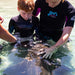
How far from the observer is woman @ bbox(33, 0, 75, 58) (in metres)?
3.42

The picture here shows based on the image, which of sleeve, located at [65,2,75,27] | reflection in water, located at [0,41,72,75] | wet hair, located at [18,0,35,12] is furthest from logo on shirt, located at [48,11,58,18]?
reflection in water, located at [0,41,72,75]

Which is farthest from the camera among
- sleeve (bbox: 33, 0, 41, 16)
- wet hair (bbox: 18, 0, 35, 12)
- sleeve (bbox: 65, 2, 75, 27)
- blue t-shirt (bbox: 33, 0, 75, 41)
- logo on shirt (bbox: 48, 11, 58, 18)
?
sleeve (bbox: 33, 0, 41, 16)

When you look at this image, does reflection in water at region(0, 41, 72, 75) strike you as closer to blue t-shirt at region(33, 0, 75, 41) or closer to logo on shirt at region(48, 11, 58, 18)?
blue t-shirt at region(33, 0, 75, 41)

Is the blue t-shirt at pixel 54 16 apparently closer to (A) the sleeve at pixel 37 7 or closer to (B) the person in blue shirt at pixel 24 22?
(A) the sleeve at pixel 37 7

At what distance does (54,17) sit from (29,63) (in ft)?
4.74

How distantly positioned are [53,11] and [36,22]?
533 millimetres

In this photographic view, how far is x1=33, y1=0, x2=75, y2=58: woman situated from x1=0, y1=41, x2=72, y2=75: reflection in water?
596 mm

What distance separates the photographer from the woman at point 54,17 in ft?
11.2

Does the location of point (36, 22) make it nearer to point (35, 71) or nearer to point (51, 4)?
point (51, 4)

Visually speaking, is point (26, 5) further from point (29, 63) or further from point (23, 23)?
point (29, 63)

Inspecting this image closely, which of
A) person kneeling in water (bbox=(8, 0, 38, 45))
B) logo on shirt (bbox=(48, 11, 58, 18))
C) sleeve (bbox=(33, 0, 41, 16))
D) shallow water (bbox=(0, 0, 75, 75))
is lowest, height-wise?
shallow water (bbox=(0, 0, 75, 75))

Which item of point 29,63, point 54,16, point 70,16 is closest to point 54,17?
point 54,16

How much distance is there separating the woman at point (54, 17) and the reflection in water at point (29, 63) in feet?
1.95

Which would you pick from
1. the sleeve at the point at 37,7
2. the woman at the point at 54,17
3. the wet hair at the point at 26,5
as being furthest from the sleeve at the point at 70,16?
the wet hair at the point at 26,5
